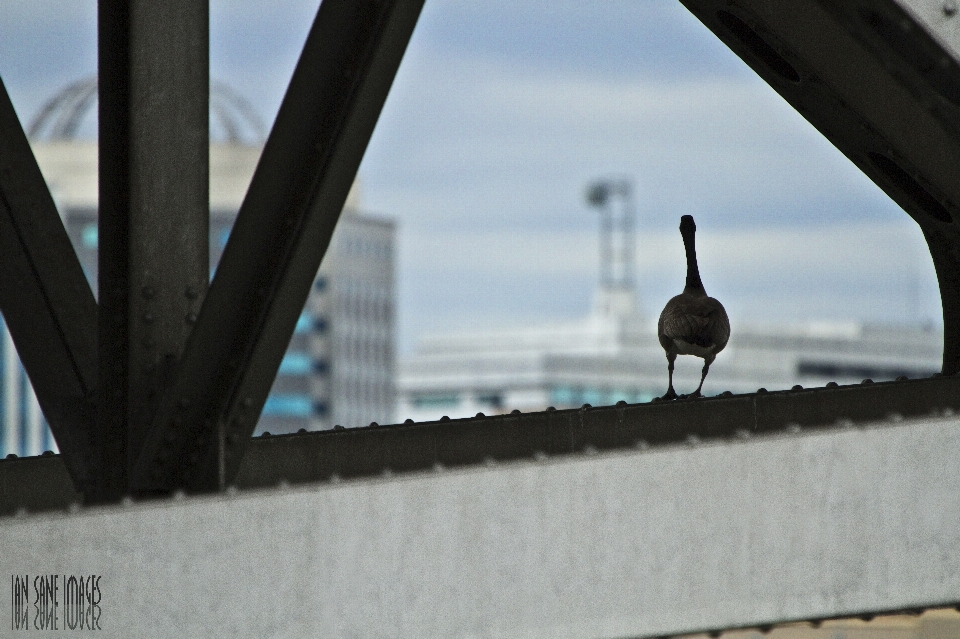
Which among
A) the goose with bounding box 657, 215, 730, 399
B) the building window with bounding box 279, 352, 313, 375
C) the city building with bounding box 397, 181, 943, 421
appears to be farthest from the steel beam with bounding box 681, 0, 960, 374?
the building window with bounding box 279, 352, 313, 375

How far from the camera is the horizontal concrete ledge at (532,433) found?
5.90 meters

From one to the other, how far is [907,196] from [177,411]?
3.00m

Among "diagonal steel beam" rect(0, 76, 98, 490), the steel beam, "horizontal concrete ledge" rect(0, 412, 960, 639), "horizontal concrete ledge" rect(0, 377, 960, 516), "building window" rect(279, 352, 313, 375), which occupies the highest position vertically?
"building window" rect(279, 352, 313, 375)

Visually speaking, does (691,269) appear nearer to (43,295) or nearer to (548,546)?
(43,295)

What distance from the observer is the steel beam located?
4.61 m

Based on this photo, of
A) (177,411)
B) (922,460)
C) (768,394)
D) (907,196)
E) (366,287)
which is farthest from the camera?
(366,287)

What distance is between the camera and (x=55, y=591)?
4.87m

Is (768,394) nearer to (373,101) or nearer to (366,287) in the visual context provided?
(373,101)

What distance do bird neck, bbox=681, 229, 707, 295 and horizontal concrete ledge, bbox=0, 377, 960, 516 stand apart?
3432 mm

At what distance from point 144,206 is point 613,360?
13908 cm

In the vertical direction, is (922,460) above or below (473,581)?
above

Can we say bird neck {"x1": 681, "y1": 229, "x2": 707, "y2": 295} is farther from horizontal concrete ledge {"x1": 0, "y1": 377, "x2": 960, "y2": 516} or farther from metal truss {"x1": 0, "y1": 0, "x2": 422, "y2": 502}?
metal truss {"x1": 0, "y1": 0, "x2": 422, "y2": 502}

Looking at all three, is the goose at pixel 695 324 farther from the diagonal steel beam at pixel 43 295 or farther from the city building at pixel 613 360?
the city building at pixel 613 360

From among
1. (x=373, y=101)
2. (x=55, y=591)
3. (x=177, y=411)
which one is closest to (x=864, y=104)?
(x=373, y=101)
